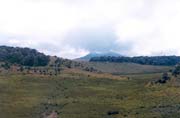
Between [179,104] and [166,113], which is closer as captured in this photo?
[166,113]

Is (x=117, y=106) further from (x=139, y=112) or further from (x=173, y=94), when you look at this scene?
(x=173, y=94)

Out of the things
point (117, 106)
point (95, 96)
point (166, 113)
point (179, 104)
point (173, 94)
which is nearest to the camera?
point (166, 113)

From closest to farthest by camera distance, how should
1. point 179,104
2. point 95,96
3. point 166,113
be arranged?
point 166,113
point 179,104
point 95,96

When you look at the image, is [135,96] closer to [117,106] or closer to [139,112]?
[117,106]

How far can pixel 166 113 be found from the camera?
14838cm

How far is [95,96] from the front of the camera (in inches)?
7800

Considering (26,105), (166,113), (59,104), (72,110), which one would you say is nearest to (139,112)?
(166,113)

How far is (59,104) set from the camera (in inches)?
6998

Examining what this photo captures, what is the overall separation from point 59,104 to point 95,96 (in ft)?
88.4

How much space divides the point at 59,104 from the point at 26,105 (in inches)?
619

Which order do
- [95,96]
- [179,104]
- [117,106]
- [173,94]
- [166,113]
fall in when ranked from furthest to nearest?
[95,96], [173,94], [117,106], [179,104], [166,113]

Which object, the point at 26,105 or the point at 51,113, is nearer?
the point at 51,113

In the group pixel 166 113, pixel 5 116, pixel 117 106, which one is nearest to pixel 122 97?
pixel 117 106

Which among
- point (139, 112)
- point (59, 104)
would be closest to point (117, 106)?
point (139, 112)
